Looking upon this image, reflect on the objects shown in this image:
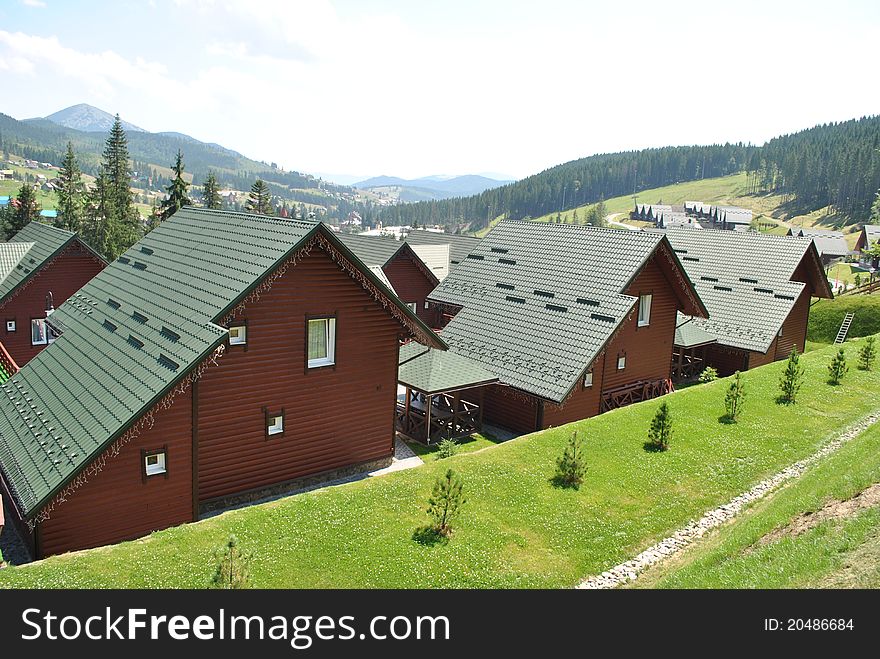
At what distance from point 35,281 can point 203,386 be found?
21.1 metres

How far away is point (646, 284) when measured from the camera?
26.6 m

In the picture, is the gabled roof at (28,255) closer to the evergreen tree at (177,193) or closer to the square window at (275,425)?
the square window at (275,425)

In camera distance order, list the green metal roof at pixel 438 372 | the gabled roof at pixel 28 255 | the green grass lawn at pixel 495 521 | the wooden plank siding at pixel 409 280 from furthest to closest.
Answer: the wooden plank siding at pixel 409 280
the gabled roof at pixel 28 255
the green metal roof at pixel 438 372
the green grass lawn at pixel 495 521

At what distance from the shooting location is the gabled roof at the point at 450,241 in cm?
5025

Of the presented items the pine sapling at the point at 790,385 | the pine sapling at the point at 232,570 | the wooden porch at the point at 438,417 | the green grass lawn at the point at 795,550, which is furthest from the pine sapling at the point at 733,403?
the pine sapling at the point at 232,570

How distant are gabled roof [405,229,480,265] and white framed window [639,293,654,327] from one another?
77.9 feet

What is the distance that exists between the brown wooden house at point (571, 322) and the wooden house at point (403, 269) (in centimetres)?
765

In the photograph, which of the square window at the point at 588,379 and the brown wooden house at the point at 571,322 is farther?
the square window at the point at 588,379

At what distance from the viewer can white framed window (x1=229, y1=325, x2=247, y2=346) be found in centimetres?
1611

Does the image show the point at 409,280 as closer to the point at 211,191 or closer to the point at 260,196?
the point at 260,196

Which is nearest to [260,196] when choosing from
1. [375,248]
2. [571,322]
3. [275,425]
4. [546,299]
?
[375,248]

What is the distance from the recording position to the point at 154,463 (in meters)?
14.6

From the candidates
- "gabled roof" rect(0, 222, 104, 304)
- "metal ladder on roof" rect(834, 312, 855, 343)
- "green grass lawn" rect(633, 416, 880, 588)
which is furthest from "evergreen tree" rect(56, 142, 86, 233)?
"green grass lawn" rect(633, 416, 880, 588)
